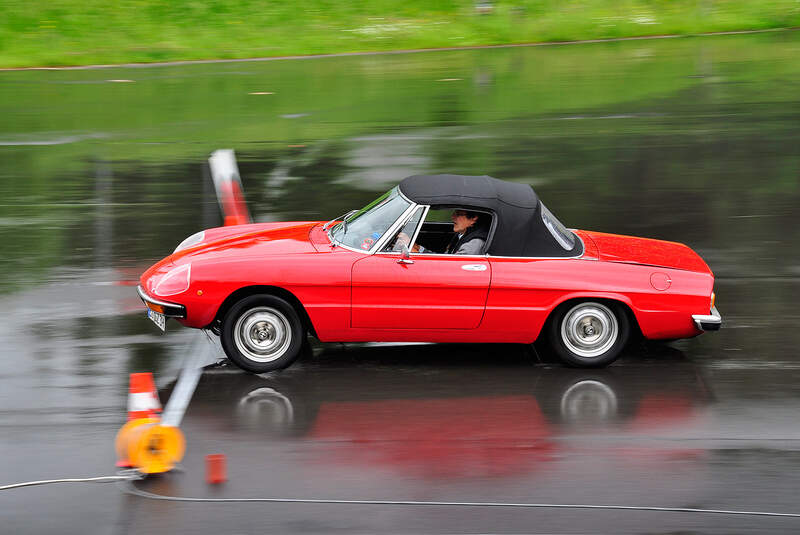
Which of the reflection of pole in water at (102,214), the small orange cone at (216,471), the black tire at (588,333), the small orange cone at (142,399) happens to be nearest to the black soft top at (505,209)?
the black tire at (588,333)

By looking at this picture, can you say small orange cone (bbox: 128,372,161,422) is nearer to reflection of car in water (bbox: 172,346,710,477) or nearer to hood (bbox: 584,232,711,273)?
reflection of car in water (bbox: 172,346,710,477)

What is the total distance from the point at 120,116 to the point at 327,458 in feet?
39.7

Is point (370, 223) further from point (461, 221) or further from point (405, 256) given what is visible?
point (461, 221)

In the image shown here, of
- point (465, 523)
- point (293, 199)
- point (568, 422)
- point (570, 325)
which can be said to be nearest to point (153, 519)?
point (465, 523)

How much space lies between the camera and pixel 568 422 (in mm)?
7012

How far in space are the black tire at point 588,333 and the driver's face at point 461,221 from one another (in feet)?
3.29

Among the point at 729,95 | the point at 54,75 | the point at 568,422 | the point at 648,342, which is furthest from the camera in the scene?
the point at 54,75

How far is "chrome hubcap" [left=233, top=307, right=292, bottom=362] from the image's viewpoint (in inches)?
301

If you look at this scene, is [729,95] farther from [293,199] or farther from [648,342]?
[648,342]

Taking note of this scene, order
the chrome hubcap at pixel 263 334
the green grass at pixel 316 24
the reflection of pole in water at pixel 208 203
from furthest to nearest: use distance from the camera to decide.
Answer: the green grass at pixel 316 24, the reflection of pole in water at pixel 208 203, the chrome hubcap at pixel 263 334

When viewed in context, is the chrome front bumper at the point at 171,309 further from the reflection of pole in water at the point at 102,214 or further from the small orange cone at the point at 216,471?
the reflection of pole in water at the point at 102,214

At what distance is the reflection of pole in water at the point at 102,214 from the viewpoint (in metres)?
10.6

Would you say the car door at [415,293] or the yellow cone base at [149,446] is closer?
the yellow cone base at [149,446]

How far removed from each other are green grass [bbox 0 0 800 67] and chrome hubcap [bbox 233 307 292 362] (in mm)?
16606
